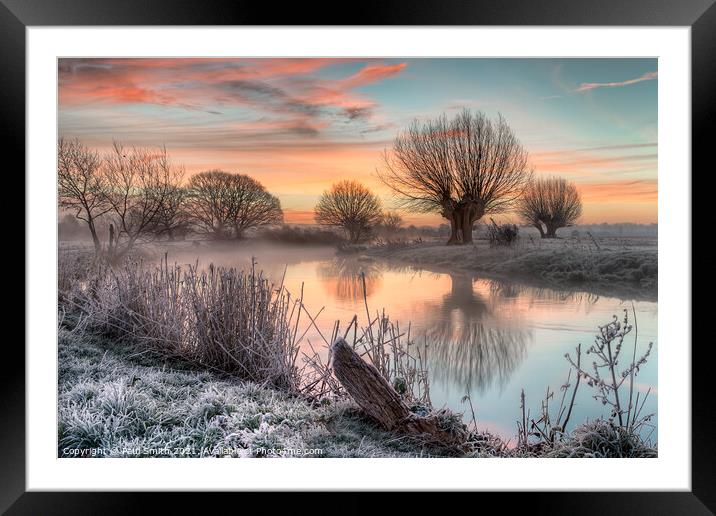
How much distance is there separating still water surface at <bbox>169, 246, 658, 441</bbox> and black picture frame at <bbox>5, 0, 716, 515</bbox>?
1.67 ft

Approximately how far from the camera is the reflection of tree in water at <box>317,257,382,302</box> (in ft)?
11.9

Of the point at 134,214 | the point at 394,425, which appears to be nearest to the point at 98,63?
the point at 134,214

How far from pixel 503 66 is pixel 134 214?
2808 mm

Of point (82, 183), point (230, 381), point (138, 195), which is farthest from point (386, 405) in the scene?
point (82, 183)

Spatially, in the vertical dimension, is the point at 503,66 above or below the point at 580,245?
above

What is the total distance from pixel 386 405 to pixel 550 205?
197 cm

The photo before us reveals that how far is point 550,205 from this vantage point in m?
3.85

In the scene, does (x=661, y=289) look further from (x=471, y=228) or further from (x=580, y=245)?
(x=471, y=228)

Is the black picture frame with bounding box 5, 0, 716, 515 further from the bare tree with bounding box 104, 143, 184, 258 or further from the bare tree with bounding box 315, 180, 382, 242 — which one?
the bare tree with bounding box 315, 180, 382, 242

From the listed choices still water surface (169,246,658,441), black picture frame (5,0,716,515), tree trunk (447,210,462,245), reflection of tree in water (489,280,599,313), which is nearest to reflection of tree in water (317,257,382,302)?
still water surface (169,246,658,441)

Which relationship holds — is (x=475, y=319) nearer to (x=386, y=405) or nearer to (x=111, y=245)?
(x=386, y=405)
